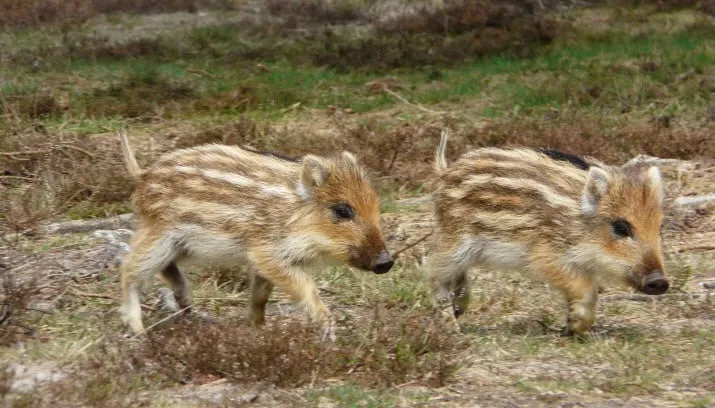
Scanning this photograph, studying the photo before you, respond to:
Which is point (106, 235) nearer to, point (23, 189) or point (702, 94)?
point (23, 189)

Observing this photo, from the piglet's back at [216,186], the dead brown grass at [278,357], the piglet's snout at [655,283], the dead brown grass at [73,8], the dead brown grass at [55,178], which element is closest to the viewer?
the dead brown grass at [278,357]

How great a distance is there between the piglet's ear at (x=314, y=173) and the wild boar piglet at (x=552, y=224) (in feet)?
2.47

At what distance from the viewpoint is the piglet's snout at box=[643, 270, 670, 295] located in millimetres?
7168

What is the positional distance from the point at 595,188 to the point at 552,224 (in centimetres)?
30

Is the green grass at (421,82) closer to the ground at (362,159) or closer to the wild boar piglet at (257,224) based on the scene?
the ground at (362,159)

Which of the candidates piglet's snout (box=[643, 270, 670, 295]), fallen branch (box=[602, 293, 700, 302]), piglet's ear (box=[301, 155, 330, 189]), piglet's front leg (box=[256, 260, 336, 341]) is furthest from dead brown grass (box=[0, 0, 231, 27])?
piglet's snout (box=[643, 270, 670, 295])

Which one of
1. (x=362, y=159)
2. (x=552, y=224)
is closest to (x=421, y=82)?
(x=362, y=159)

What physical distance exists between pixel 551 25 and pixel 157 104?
5.43 m

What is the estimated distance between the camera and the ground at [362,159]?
20.7 ft

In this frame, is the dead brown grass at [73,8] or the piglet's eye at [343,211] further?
the dead brown grass at [73,8]

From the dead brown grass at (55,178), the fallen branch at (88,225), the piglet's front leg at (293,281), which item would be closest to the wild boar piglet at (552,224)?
the piglet's front leg at (293,281)

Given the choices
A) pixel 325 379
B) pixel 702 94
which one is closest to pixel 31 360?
pixel 325 379

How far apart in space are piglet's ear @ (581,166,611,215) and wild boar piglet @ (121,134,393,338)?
108cm

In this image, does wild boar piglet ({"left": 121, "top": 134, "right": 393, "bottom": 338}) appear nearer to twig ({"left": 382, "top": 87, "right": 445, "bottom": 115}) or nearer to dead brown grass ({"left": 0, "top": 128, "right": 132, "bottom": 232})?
dead brown grass ({"left": 0, "top": 128, "right": 132, "bottom": 232})
